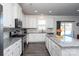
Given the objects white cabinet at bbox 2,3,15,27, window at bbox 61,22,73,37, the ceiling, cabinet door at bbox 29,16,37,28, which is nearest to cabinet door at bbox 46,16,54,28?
window at bbox 61,22,73,37

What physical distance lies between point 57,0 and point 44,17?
9025 millimetres

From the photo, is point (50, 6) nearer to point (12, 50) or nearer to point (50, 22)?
point (12, 50)

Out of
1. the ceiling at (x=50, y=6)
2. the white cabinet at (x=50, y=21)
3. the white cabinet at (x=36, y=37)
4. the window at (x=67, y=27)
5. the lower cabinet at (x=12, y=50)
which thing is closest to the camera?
the lower cabinet at (x=12, y=50)

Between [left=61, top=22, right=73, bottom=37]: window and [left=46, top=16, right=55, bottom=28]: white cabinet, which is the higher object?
[left=46, top=16, right=55, bottom=28]: white cabinet

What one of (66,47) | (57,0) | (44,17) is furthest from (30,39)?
(57,0)

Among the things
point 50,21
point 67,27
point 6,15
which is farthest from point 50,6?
point 67,27

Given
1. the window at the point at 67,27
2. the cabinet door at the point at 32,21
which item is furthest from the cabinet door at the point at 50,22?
the cabinet door at the point at 32,21

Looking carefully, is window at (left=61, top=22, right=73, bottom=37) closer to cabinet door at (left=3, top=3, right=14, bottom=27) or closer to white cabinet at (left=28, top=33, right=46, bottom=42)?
white cabinet at (left=28, top=33, right=46, bottom=42)

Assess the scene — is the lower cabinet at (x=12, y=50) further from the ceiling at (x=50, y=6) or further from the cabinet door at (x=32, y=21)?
the cabinet door at (x=32, y=21)

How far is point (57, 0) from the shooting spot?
0.88 metres

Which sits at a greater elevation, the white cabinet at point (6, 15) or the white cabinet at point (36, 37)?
the white cabinet at point (6, 15)

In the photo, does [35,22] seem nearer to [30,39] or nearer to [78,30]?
[30,39]

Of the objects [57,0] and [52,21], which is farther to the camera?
[52,21]

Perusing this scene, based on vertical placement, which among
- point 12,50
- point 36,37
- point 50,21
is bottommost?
point 36,37
